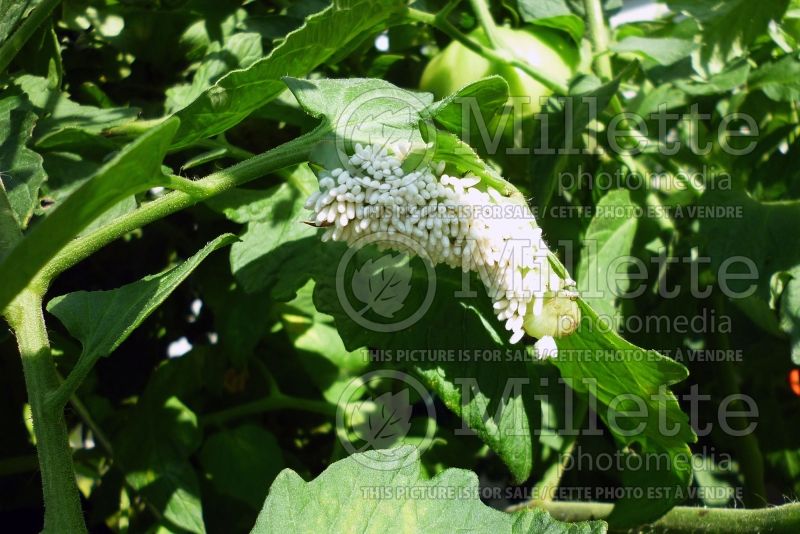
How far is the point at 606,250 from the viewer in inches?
28.2

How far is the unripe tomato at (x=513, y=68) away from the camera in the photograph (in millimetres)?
771

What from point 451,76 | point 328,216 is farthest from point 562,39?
point 328,216

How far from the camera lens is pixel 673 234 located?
77 centimetres

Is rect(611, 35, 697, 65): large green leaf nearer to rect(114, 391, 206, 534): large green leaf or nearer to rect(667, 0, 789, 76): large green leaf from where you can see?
rect(667, 0, 789, 76): large green leaf

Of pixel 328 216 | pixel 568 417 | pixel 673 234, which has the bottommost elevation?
pixel 568 417

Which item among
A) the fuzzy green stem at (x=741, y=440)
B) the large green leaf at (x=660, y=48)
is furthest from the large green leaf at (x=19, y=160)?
the fuzzy green stem at (x=741, y=440)

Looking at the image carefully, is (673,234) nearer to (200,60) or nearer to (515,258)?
(515,258)

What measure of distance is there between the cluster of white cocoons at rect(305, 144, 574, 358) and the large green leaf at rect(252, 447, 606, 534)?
10 centimetres

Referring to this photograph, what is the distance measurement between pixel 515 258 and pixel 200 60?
40 cm

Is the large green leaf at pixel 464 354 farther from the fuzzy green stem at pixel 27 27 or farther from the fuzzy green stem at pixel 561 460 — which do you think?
the fuzzy green stem at pixel 27 27

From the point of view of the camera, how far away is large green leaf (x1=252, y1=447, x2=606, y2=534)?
1.58 feet

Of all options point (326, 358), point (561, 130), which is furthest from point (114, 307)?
point (561, 130)

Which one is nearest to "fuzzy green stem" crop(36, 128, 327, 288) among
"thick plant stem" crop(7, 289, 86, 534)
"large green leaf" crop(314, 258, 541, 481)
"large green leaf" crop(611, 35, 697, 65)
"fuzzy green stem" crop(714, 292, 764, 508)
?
"thick plant stem" crop(7, 289, 86, 534)

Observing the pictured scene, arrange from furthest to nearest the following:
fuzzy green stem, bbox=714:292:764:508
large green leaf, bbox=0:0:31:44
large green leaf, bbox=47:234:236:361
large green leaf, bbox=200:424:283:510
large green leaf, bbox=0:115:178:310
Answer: fuzzy green stem, bbox=714:292:764:508, large green leaf, bbox=200:424:283:510, large green leaf, bbox=0:0:31:44, large green leaf, bbox=47:234:236:361, large green leaf, bbox=0:115:178:310
